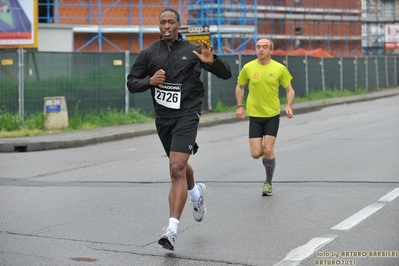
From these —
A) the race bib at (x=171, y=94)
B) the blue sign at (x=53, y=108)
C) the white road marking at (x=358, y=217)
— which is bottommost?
the white road marking at (x=358, y=217)

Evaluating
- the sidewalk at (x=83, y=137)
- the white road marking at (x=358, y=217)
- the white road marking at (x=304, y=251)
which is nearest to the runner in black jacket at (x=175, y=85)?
the white road marking at (x=304, y=251)

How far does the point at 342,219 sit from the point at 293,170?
3.97 meters

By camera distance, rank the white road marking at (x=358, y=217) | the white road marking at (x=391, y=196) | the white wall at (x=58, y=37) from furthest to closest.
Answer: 1. the white wall at (x=58, y=37)
2. the white road marking at (x=391, y=196)
3. the white road marking at (x=358, y=217)

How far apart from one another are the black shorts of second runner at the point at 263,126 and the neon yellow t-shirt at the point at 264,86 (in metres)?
0.06

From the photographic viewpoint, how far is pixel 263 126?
33.4ft

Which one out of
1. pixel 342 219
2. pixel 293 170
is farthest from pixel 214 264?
pixel 293 170

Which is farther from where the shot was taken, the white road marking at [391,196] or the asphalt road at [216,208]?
the white road marking at [391,196]

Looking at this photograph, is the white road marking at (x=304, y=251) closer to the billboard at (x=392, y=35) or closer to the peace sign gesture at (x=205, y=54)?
the peace sign gesture at (x=205, y=54)

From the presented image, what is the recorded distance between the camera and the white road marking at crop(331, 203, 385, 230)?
7715mm

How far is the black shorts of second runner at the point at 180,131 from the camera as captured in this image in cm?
722

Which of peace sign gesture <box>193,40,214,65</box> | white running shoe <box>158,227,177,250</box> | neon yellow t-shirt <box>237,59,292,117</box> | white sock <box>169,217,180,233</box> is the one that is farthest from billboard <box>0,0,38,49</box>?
white running shoe <box>158,227,177,250</box>

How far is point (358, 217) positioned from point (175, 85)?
2.39m

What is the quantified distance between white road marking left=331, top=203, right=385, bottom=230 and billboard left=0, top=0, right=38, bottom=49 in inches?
682

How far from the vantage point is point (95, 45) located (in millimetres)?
43969
